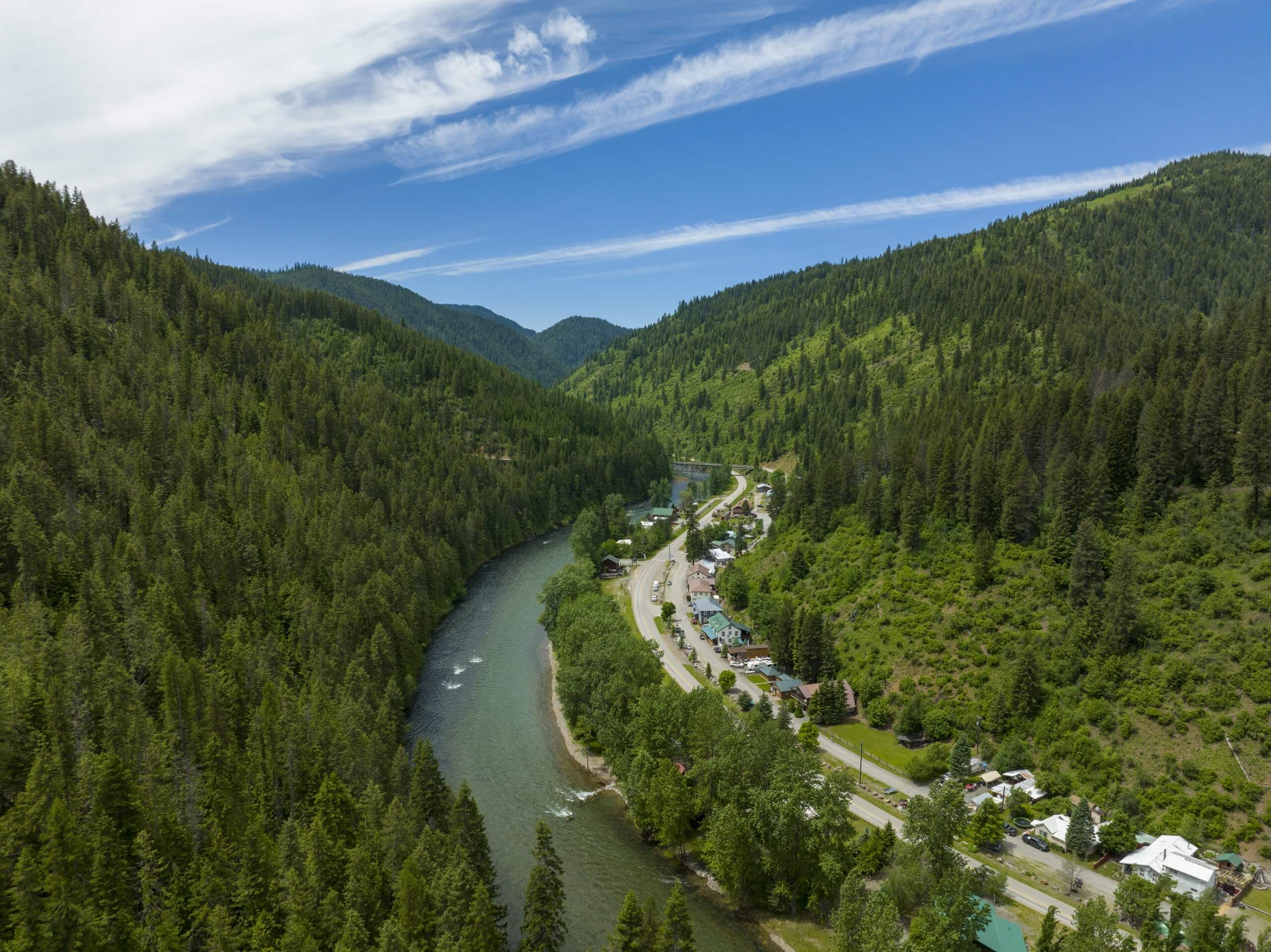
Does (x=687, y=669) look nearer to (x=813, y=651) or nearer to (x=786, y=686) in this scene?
(x=786, y=686)

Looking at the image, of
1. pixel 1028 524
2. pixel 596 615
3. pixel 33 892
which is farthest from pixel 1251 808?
pixel 33 892

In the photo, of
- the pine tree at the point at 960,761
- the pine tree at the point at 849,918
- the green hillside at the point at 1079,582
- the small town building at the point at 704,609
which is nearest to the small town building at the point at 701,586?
the green hillside at the point at 1079,582

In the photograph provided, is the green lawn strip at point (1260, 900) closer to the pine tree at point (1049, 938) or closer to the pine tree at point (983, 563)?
the pine tree at point (1049, 938)

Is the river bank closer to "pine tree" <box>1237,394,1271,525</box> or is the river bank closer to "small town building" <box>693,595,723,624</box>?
"small town building" <box>693,595,723,624</box>

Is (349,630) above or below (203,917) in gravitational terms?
above

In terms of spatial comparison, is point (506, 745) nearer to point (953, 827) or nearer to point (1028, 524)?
point (953, 827)

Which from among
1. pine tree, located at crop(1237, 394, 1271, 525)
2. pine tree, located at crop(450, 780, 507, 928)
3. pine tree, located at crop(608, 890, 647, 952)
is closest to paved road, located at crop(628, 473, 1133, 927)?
pine tree, located at crop(608, 890, 647, 952)
